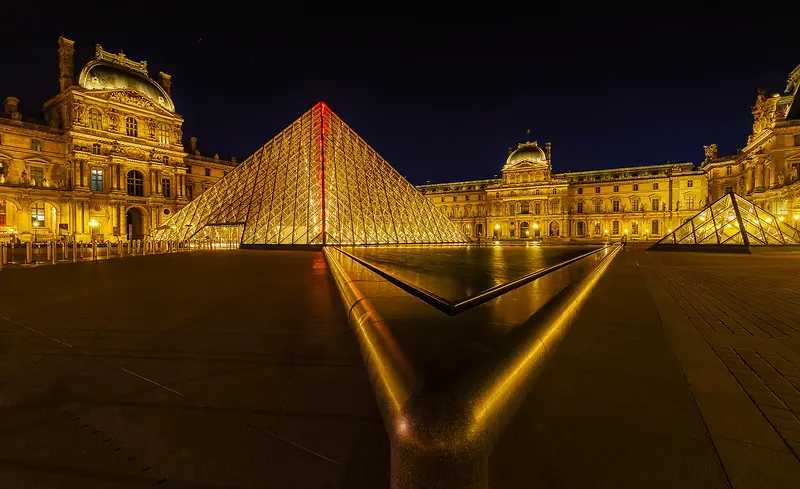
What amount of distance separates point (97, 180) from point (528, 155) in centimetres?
5235

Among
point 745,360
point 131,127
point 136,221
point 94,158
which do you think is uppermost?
point 131,127

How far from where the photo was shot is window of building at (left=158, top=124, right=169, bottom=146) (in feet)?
115

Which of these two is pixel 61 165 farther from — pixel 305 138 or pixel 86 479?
pixel 86 479

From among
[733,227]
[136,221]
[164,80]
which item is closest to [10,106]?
[136,221]

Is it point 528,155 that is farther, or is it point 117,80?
point 528,155

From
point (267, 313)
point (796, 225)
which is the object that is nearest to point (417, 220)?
point (267, 313)

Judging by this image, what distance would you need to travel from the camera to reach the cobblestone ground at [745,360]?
1.24 m

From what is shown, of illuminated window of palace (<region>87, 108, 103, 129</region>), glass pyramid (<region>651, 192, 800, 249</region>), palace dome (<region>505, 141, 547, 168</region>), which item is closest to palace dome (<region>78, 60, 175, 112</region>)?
illuminated window of palace (<region>87, 108, 103, 129</region>)

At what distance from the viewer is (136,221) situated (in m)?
35.2

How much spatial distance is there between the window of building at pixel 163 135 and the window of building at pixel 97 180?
564 centimetres

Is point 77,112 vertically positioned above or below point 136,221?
above

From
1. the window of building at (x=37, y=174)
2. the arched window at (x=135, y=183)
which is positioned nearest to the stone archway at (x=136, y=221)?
the arched window at (x=135, y=183)

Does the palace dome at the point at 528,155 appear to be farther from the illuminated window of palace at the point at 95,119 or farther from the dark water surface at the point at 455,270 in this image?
the dark water surface at the point at 455,270

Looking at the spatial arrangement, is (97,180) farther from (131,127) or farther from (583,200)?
(583,200)
